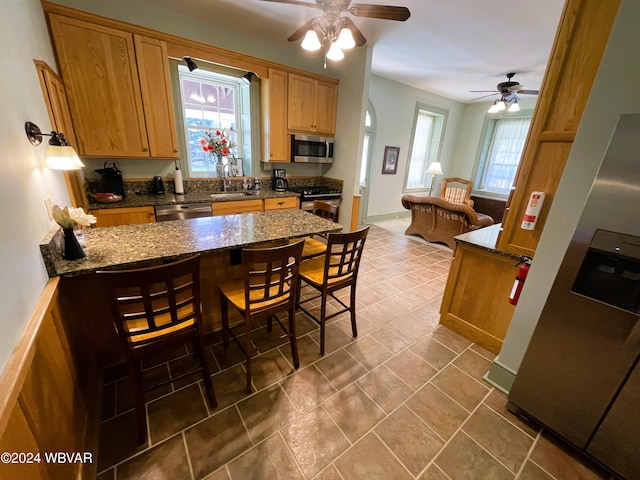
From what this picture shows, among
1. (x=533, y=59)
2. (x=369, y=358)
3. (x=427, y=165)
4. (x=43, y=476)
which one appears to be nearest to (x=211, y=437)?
(x=43, y=476)

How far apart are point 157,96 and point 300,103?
6.03 ft

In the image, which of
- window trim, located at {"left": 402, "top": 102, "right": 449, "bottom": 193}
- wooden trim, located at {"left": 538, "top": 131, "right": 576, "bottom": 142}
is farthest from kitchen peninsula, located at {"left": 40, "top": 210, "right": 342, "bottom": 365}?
window trim, located at {"left": 402, "top": 102, "right": 449, "bottom": 193}

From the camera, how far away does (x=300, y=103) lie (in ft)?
12.6

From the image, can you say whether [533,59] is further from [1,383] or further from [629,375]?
[1,383]

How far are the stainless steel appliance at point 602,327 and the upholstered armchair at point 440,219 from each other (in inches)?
111

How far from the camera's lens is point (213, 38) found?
10.4ft

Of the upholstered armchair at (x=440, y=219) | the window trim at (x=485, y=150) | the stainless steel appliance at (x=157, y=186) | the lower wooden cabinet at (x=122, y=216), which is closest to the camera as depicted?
the lower wooden cabinet at (x=122, y=216)

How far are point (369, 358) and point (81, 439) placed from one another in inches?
67.4

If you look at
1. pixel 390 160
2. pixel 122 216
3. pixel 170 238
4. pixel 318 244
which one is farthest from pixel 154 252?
pixel 390 160

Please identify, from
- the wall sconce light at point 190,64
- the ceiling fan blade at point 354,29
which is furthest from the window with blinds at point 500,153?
the wall sconce light at point 190,64

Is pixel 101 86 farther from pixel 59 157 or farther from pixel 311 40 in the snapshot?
pixel 311 40

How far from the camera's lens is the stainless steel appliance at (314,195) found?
398 cm

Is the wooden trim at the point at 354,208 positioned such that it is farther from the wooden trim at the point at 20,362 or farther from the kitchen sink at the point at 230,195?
the wooden trim at the point at 20,362

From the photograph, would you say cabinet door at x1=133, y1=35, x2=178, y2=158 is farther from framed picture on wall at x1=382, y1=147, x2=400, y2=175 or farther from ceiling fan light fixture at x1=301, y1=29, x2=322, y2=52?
framed picture on wall at x1=382, y1=147, x2=400, y2=175
